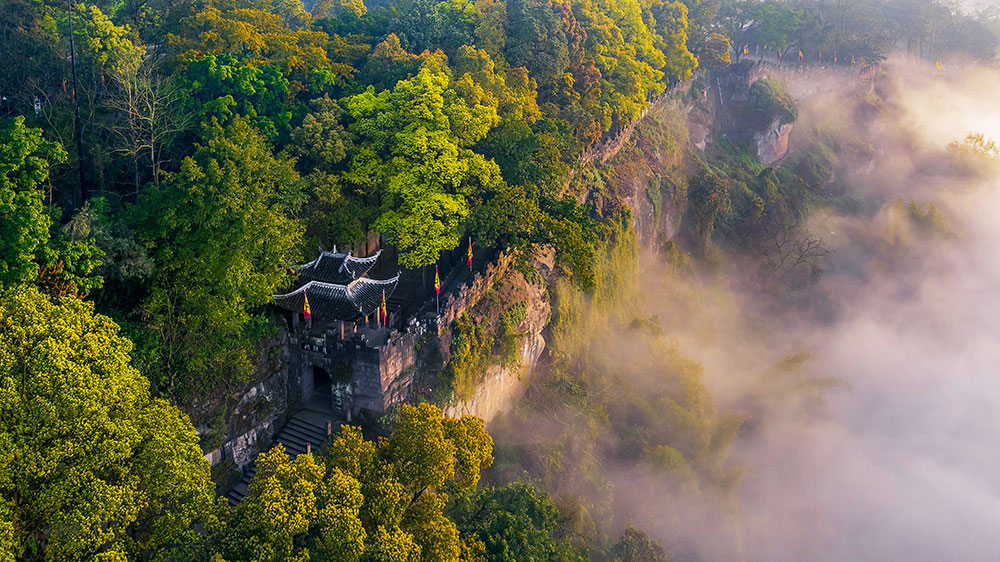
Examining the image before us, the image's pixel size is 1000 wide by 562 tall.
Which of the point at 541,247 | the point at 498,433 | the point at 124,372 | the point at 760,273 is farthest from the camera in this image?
the point at 760,273

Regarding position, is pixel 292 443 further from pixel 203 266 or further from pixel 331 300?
pixel 203 266

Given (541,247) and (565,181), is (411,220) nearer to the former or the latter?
(541,247)

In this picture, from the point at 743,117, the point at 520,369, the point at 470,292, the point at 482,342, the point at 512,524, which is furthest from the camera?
the point at 743,117

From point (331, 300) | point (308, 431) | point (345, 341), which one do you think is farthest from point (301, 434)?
point (331, 300)

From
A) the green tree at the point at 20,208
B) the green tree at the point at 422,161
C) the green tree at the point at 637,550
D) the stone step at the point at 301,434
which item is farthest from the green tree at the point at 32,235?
the green tree at the point at 637,550

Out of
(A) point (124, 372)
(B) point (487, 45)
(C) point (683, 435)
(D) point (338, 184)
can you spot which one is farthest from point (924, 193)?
(A) point (124, 372)

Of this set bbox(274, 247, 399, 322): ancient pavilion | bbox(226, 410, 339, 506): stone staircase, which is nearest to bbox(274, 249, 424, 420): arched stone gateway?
bbox(274, 247, 399, 322): ancient pavilion
